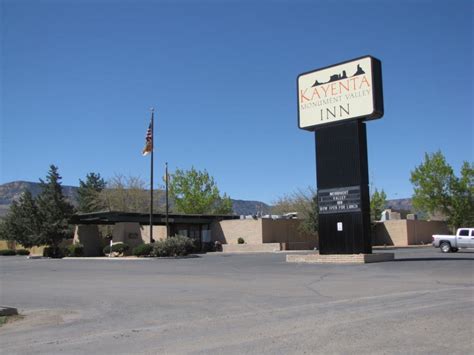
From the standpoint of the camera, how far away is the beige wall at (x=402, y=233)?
60.4 m

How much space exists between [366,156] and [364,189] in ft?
5.91

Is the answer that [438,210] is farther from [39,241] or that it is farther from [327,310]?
[327,310]

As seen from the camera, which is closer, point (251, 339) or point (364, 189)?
point (251, 339)

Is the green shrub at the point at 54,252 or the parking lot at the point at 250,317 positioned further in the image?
the green shrub at the point at 54,252

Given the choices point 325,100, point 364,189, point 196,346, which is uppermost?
point 325,100

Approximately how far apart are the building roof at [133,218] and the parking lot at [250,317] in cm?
2776

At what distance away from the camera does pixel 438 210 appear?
63594 mm

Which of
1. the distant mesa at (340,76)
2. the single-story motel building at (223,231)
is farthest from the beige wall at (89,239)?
the distant mesa at (340,76)

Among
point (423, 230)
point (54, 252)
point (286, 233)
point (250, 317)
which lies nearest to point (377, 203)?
point (423, 230)

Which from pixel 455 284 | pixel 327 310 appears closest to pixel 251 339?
pixel 327 310

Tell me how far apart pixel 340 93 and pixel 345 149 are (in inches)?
123

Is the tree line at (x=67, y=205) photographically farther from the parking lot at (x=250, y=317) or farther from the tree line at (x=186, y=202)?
the parking lot at (x=250, y=317)

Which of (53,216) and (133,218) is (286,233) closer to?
(133,218)

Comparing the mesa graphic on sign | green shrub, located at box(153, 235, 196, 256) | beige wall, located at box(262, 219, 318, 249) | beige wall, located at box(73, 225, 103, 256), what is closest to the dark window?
the mesa graphic on sign
